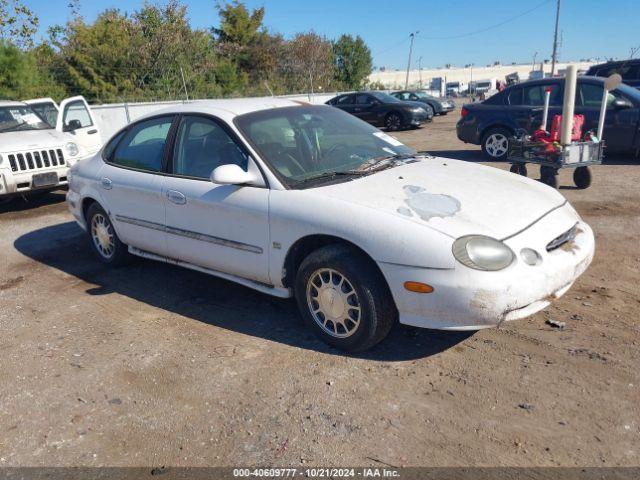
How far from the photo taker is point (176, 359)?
3611mm

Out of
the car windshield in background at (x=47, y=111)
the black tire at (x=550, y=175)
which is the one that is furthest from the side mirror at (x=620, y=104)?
the car windshield in background at (x=47, y=111)

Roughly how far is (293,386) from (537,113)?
27.7 feet

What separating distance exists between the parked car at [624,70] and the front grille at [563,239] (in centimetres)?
1279

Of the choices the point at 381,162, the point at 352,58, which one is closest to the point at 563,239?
the point at 381,162

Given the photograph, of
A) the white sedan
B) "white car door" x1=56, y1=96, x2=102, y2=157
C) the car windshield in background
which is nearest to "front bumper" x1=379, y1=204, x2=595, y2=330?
the white sedan

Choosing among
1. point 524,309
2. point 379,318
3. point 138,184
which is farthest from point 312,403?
point 138,184

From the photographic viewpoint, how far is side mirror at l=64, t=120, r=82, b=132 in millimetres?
9625

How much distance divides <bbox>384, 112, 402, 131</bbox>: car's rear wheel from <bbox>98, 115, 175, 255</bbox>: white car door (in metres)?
15.2

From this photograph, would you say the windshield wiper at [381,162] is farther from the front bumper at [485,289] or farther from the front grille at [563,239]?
the front grille at [563,239]

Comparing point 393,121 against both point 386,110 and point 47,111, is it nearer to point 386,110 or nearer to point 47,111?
point 386,110

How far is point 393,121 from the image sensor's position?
→ 19.4 meters

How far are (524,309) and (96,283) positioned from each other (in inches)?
150

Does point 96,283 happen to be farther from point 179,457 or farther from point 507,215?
point 507,215

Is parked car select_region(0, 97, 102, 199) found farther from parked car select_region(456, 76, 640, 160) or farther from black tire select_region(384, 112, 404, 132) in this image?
black tire select_region(384, 112, 404, 132)
